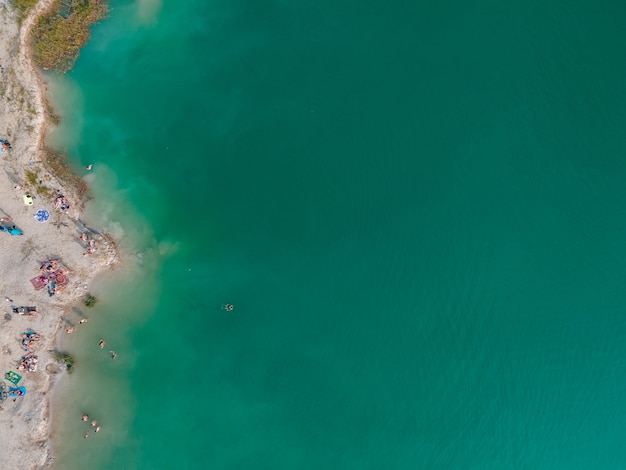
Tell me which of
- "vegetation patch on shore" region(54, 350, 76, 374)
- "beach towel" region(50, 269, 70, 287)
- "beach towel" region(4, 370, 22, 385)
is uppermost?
"beach towel" region(50, 269, 70, 287)

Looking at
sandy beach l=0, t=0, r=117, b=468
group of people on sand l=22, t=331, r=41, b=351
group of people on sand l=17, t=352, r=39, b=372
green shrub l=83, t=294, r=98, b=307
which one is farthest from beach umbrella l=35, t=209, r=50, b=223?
group of people on sand l=17, t=352, r=39, b=372

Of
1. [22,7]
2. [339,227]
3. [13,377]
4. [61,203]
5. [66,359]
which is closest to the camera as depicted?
[22,7]

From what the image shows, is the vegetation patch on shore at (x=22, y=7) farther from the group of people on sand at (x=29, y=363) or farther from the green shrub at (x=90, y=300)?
the group of people on sand at (x=29, y=363)

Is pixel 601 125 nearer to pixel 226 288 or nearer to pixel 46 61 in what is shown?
pixel 226 288

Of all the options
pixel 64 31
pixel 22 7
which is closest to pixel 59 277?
pixel 64 31

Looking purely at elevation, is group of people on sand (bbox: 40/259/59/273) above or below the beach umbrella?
below

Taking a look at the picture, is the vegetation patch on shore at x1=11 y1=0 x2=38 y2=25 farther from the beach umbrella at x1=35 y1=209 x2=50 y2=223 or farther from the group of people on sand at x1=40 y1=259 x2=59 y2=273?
the group of people on sand at x1=40 y1=259 x2=59 y2=273

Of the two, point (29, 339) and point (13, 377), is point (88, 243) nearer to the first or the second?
point (29, 339)
